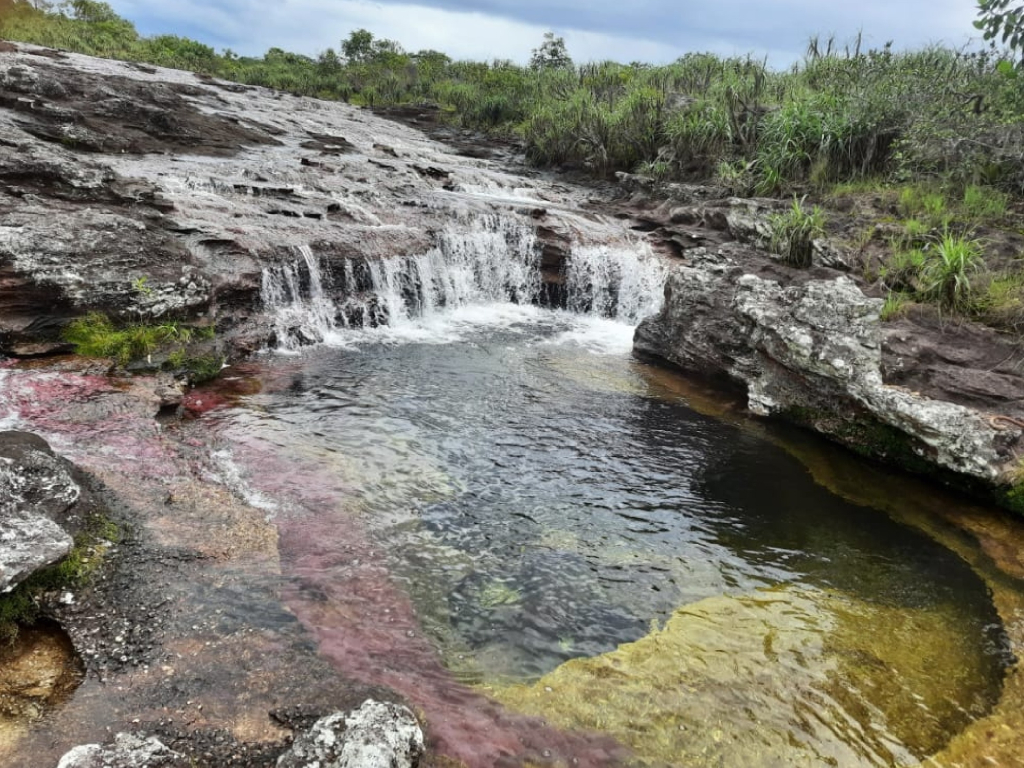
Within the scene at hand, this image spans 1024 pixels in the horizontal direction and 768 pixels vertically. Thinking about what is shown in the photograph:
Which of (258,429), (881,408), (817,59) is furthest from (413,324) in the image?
(817,59)

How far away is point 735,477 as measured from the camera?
8.03 metres

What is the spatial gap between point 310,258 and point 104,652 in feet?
30.9

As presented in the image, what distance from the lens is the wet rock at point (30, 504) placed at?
4.06m

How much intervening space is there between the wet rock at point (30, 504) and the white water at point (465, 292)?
6.20 meters

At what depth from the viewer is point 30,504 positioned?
182 inches

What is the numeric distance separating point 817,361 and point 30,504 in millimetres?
8789

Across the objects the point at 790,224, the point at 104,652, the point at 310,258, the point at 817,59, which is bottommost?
the point at 104,652

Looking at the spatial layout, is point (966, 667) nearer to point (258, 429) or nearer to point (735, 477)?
point (735, 477)

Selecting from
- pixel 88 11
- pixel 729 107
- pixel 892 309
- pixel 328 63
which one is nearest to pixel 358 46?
pixel 328 63

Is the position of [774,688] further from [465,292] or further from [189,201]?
[189,201]

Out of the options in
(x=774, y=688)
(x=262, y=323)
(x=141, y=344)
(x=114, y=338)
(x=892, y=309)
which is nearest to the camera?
(x=774, y=688)

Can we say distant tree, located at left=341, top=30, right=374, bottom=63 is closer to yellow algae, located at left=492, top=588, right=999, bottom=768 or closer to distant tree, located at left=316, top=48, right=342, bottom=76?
distant tree, located at left=316, top=48, right=342, bottom=76

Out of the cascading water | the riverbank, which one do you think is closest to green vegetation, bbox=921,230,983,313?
the riverbank

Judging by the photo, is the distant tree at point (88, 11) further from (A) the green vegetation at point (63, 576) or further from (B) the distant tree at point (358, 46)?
(A) the green vegetation at point (63, 576)
